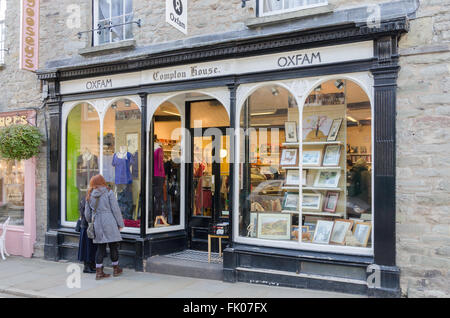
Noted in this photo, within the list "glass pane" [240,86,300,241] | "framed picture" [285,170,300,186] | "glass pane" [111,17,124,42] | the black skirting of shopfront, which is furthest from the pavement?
"glass pane" [111,17,124,42]

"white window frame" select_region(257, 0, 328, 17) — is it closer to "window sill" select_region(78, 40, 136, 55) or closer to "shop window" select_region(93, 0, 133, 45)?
"window sill" select_region(78, 40, 136, 55)

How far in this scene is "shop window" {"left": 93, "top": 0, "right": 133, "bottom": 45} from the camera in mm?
8695

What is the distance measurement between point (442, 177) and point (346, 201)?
4.97 ft

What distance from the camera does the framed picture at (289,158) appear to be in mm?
7082

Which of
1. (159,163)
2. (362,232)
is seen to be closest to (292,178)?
(362,232)

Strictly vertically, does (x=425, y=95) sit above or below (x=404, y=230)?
above

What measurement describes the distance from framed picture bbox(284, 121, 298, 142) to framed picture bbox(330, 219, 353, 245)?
1.57 m

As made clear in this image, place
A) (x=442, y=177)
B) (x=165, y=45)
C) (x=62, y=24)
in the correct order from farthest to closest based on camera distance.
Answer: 1. (x=62, y=24)
2. (x=165, y=45)
3. (x=442, y=177)

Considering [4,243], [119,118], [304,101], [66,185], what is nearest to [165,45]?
[119,118]

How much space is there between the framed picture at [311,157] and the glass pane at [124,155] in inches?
138

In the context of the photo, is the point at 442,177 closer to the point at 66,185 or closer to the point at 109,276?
the point at 109,276

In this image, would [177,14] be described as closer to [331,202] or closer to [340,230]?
[331,202]

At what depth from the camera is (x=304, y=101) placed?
670cm

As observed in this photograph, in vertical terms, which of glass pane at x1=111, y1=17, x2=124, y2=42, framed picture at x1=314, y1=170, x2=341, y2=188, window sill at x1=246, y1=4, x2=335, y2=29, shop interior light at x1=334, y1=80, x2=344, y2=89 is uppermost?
glass pane at x1=111, y1=17, x2=124, y2=42
